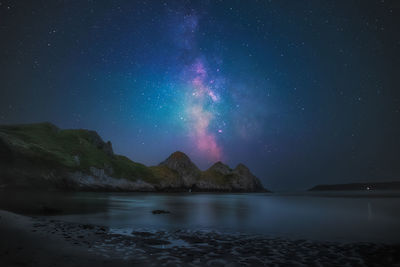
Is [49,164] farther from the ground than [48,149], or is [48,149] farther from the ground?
[48,149]

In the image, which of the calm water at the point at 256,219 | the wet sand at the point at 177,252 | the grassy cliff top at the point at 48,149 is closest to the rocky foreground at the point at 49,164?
the grassy cliff top at the point at 48,149

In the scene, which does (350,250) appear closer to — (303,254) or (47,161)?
(303,254)

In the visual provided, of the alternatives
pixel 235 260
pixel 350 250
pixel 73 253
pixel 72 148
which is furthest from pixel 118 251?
pixel 72 148

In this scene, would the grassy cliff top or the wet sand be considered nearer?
the wet sand

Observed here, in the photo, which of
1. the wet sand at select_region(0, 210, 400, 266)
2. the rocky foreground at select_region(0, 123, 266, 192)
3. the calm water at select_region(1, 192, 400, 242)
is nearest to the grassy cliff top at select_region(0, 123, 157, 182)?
the rocky foreground at select_region(0, 123, 266, 192)

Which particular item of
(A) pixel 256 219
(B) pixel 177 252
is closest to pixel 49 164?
(A) pixel 256 219

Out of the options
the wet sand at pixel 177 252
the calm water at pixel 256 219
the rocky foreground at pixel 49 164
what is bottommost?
the calm water at pixel 256 219

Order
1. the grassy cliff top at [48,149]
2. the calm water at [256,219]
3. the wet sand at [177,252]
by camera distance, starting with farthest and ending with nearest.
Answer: the grassy cliff top at [48,149], the calm water at [256,219], the wet sand at [177,252]

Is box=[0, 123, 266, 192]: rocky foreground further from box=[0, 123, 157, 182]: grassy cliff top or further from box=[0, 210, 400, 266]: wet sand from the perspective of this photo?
box=[0, 210, 400, 266]: wet sand

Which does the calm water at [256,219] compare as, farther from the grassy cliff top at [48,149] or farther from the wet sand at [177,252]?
the grassy cliff top at [48,149]

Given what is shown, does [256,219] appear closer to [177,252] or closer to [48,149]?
[177,252]

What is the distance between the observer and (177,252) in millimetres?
13156

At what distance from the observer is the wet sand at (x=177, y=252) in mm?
10664

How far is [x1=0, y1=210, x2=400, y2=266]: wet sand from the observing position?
10664 millimetres
